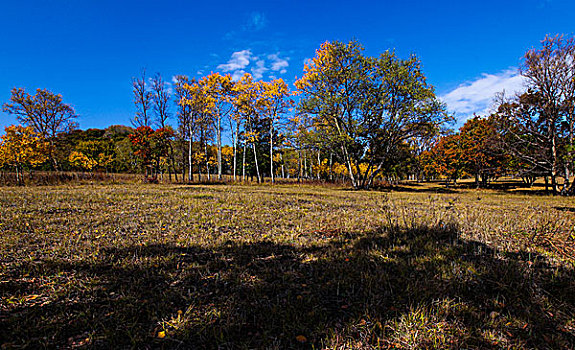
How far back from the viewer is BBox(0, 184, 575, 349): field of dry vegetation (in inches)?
91.8

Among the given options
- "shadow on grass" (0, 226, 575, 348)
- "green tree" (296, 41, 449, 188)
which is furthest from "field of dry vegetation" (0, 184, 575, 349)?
"green tree" (296, 41, 449, 188)

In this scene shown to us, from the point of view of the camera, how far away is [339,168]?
42.3 metres

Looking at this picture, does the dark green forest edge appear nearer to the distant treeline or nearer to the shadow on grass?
the shadow on grass

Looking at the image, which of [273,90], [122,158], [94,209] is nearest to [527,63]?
[273,90]

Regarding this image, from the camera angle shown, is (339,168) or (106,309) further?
(339,168)

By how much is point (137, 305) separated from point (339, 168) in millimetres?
41191

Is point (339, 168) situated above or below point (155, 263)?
above

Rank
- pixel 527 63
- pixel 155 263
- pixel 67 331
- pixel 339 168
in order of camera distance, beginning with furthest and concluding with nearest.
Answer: pixel 339 168 → pixel 527 63 → pixel 155 263 → pixel 67 331

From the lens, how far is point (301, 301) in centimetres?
296

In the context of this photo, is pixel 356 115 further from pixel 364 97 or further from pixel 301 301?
pixel 301 301

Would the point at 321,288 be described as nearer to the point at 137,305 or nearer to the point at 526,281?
the point at 137,305

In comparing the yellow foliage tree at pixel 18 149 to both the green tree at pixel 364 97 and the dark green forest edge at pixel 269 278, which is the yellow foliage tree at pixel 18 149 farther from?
the green tree at pixel 364 97

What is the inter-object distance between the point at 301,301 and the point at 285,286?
45 cm

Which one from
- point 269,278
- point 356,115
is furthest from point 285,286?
point 356,115
